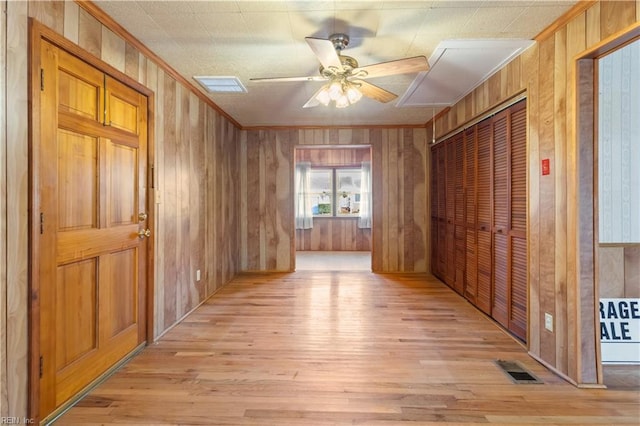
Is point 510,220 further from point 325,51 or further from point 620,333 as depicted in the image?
point 325,51

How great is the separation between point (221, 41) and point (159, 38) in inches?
17.9

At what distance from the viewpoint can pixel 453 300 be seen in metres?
3.65

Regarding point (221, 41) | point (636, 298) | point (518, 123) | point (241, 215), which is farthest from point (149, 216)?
point (636, 298)

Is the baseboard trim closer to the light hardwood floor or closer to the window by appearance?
the light hardwood floor

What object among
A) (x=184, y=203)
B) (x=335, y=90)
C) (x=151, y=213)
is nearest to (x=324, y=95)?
(x=335, y=90)

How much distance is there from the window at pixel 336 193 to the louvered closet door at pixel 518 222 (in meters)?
5.03

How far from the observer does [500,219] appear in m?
2.90

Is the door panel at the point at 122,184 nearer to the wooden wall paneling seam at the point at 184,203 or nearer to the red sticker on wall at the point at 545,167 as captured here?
the wooden wall paneling seam at the point at 184,203

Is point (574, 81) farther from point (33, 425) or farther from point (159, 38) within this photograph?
point (33, 425)

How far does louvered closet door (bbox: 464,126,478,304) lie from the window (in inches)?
163

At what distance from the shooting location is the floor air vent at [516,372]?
204 cm

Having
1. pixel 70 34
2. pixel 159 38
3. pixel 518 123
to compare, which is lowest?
pixel 518 123

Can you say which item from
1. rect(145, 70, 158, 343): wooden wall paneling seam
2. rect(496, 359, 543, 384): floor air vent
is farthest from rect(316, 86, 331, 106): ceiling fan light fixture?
rect(496, 359, 543, 384): floor air vent

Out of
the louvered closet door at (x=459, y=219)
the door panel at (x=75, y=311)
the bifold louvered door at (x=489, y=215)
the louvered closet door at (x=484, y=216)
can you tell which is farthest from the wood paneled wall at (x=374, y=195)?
→ the door panel at (x=75, y=311)
